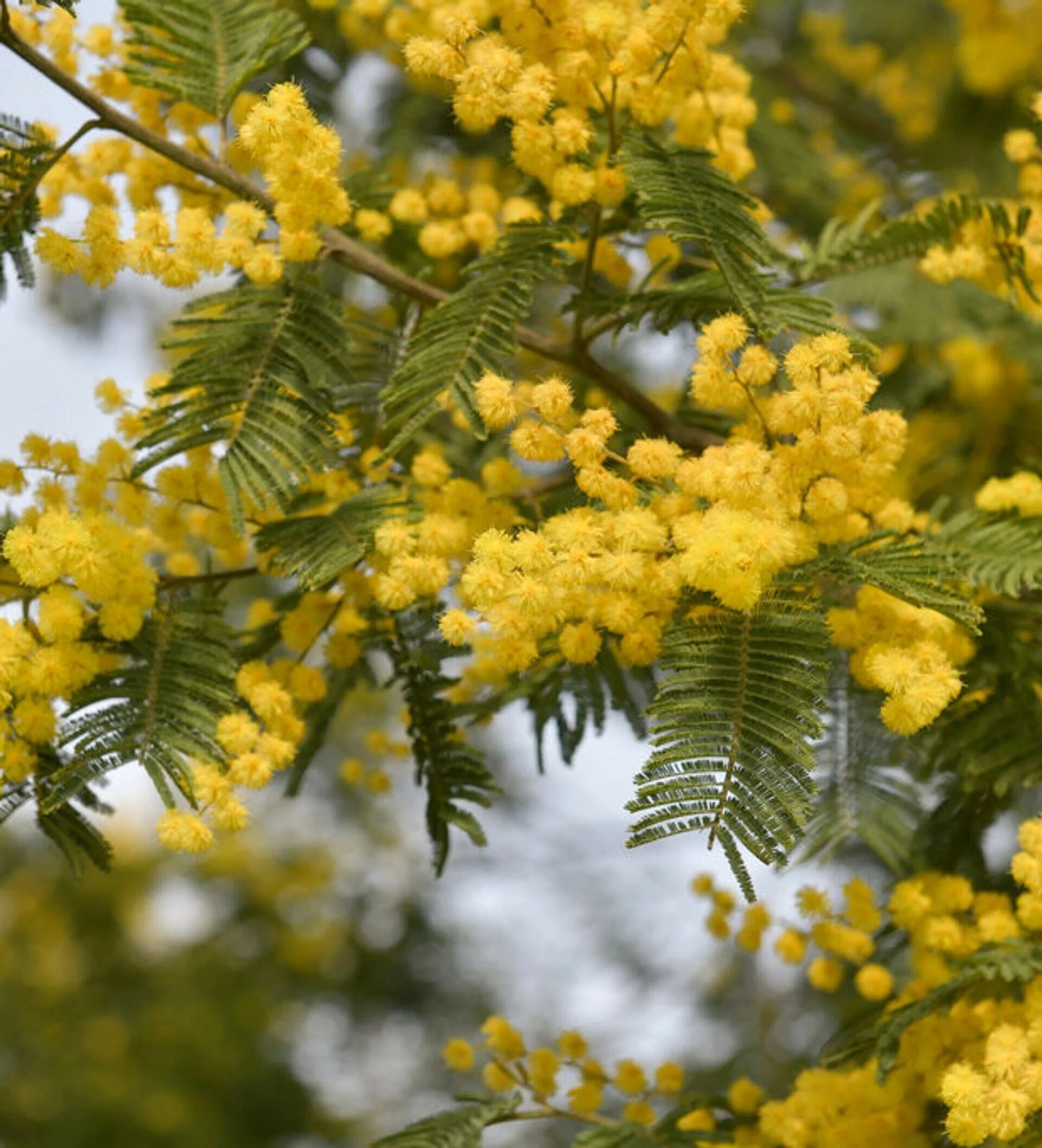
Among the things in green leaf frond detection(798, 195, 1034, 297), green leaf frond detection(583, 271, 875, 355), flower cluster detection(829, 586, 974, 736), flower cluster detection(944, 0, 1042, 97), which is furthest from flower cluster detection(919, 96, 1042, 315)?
flower cluster detection(944, 0, 1042, 97)

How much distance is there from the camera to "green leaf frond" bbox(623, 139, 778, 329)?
1.64 metres

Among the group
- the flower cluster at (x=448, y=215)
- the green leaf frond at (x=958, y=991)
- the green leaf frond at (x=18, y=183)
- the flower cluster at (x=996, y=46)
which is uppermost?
the flower cluster at (x=996, y=46)

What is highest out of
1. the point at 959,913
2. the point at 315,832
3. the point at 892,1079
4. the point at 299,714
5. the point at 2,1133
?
the point at 315,832

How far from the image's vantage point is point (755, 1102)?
2.08 metres

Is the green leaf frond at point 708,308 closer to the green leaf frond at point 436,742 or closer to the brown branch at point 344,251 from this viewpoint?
the brown branch at point 344,251

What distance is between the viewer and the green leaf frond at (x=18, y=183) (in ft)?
5.70

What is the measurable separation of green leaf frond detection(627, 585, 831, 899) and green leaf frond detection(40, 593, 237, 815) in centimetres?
48

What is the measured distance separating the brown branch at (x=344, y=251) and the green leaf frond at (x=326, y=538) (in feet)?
0.81

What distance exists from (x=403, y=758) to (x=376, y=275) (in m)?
0.69

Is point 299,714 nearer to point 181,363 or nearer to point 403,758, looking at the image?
point 403,758

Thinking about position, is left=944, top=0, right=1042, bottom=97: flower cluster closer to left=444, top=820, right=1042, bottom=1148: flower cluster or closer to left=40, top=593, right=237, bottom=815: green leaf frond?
left=444, top=820, right=1042, bottom=1148: flower cluster

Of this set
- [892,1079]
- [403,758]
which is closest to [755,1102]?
[892,1079]

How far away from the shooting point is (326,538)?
1.76 metres

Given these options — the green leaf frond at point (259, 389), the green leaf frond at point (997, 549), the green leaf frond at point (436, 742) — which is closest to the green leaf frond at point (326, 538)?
the green leaf frond at point (259, 389)
